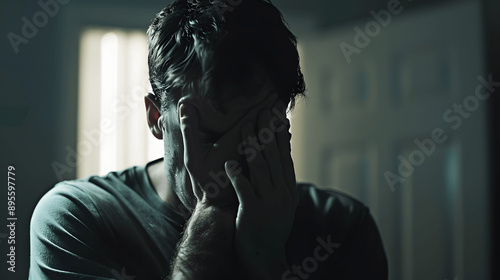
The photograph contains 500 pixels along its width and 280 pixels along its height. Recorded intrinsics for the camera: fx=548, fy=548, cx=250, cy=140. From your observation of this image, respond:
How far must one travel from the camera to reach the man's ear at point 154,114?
0.93 m

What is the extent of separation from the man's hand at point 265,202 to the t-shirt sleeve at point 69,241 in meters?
0.20

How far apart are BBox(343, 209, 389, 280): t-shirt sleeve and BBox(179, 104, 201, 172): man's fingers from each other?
348 millimetres

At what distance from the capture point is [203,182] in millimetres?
848

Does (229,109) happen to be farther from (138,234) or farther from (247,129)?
(138,234)

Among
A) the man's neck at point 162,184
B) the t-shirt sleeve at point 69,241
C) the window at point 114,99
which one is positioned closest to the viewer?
the t-shirt sleeve at point 69,241

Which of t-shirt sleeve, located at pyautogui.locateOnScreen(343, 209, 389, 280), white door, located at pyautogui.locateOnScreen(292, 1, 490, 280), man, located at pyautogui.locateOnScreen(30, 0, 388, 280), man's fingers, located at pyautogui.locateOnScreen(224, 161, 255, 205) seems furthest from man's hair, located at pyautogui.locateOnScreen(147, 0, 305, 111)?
white door, located at pyautogui.locateOnScreen(292, 1, 490, 280)

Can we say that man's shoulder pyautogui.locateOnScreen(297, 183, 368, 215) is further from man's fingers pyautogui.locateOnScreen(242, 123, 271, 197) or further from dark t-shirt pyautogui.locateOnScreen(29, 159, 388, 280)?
man's fingers pyautogui.locateOnScreen(242, 123, 271, 197)

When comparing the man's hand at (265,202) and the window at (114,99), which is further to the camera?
the window at (114,99)

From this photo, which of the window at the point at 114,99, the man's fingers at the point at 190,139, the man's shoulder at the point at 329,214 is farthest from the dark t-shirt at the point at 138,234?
the window at the point at 114,99

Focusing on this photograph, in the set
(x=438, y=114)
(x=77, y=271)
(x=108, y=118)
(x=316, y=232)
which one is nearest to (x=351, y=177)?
(x=438, y=114)

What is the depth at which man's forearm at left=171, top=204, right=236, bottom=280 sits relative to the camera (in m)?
0.81

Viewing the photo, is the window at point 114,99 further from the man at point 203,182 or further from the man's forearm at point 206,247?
the man's forearm at point 206,247

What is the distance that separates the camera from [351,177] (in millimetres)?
1489

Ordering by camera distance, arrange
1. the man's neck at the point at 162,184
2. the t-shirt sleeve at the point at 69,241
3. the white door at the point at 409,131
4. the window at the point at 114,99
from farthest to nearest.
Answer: the white door at the point at 409,131 → the window at the point at 114,99 → the man's neck at the point at 162,184 → the t-shirt sleeve at the point at 69,241
